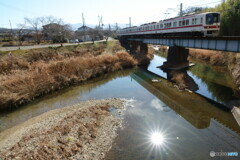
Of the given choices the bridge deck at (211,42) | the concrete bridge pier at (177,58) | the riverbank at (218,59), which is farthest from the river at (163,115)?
the concrete bridge pier at (177,58)

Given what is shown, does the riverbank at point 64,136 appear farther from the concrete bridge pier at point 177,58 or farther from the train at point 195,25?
the concrete bridge pier at point 177,58

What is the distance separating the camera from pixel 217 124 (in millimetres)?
12484

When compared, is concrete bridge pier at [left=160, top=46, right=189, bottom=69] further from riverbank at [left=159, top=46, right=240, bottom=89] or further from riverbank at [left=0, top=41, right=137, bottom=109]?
riverbank at [left=0, top=41, right=137, bottom=109]

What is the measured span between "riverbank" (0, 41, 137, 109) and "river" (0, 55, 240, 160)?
113 cm

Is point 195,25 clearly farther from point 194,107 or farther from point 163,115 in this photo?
point 163,115

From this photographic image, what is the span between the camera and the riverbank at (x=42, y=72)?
16641 mm

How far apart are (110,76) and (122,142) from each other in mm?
18136

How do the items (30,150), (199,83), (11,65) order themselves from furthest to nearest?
(11,65) → (199,83) → (30,150)

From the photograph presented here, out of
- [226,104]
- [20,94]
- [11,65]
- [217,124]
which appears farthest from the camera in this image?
[11,65]

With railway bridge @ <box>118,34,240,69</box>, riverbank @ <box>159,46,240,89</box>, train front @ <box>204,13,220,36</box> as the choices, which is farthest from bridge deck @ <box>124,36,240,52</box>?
riverbank @ <box>159,46,240,89</box>

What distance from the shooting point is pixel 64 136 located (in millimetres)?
10016

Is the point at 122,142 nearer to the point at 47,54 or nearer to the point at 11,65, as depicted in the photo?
the point at 11,65

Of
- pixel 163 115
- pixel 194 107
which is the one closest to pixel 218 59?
pixel 194 107

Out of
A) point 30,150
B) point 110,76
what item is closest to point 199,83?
point 110,76
